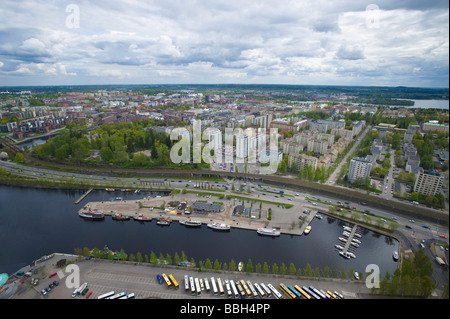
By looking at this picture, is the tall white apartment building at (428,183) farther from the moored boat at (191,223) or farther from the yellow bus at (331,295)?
the moored boat at (191,223)

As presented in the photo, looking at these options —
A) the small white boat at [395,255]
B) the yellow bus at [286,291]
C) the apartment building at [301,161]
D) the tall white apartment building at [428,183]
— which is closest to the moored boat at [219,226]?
the yellow bus at [286,291]

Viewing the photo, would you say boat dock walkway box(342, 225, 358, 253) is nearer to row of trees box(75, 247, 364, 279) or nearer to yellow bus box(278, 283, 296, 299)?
row of trees box(75, 247, 364, 279)

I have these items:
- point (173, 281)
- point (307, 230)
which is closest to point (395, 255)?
point (307, 230)

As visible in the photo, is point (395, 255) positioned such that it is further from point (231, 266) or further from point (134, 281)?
point (134, 281)

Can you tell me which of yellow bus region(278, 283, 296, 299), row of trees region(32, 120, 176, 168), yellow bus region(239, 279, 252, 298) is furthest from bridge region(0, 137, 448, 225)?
yellow bus region(239, 279, 252, 298)

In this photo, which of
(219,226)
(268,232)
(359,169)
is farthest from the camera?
(359,169)

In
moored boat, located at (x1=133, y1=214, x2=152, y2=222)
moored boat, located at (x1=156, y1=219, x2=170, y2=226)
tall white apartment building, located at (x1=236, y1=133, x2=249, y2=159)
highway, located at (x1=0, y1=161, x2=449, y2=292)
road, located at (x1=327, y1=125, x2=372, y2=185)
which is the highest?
tall white apartment building, located at (x1=236, y1=133, x2=249, y2=159)
